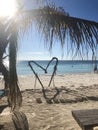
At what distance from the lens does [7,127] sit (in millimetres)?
4297

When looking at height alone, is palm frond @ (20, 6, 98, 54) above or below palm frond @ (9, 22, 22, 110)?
above

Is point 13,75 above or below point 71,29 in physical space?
below

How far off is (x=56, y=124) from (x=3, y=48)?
2367 millimetres

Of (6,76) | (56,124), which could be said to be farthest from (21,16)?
(56,124)

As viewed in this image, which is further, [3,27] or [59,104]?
[59,104]

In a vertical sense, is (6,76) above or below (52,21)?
below

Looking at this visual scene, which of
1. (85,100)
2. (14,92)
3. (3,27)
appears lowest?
(85,100)

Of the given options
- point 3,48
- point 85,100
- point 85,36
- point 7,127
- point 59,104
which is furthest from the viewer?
point 85,100

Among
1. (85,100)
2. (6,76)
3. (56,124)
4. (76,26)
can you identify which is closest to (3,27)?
(6,76)

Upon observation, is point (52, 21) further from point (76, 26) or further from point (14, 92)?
point (14, 92)

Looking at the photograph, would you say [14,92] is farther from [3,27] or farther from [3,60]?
[3,27]

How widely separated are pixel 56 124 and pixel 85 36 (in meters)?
2.49

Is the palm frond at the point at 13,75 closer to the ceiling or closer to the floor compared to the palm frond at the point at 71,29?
closer to the floor

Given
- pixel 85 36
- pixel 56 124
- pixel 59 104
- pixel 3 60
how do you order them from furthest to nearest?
1. pixel 59 104
2. pixel 56 124
3. pixel 3 60
4. pixel 85 36
